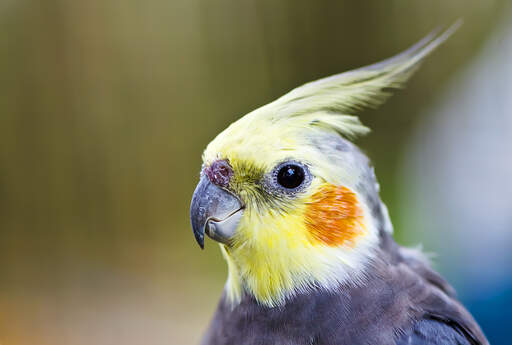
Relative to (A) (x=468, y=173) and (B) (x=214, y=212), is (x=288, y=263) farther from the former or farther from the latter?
(A) (x=468, y=173)

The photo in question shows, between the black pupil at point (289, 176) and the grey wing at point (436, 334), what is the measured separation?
13.9 inches

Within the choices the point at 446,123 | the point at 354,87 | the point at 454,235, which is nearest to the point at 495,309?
the point at 454,235

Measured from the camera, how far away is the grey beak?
0.94 m

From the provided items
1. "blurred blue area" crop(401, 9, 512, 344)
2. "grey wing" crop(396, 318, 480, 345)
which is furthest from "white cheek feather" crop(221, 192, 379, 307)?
"blurred blue area" crop(401, 9, 512, 344)

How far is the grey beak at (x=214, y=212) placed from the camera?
941mm

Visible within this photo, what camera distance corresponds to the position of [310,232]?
975mm

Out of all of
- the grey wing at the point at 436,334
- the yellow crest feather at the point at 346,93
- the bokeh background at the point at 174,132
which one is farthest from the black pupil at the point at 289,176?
the bokeh background at the point at 174,132

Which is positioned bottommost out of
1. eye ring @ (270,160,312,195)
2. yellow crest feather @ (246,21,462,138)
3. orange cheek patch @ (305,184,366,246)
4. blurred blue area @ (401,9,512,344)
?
blurred blue area @ (401,9,512,344)

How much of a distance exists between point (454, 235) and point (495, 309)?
843 mm

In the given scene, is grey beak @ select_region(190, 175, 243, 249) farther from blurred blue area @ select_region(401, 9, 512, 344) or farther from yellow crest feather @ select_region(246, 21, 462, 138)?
blurred blue area @ select_region(401, 9, 512, 344)

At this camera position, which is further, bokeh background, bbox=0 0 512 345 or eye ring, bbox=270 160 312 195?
bokeh background, bbox=0 0 512 345

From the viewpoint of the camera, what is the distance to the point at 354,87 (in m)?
1.03

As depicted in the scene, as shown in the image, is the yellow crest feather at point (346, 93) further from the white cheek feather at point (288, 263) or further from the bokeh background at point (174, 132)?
the bokeh background at point (174, 132)

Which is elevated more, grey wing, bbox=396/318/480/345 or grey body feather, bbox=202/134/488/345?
grey body feather, bbox=202/134/488/345
